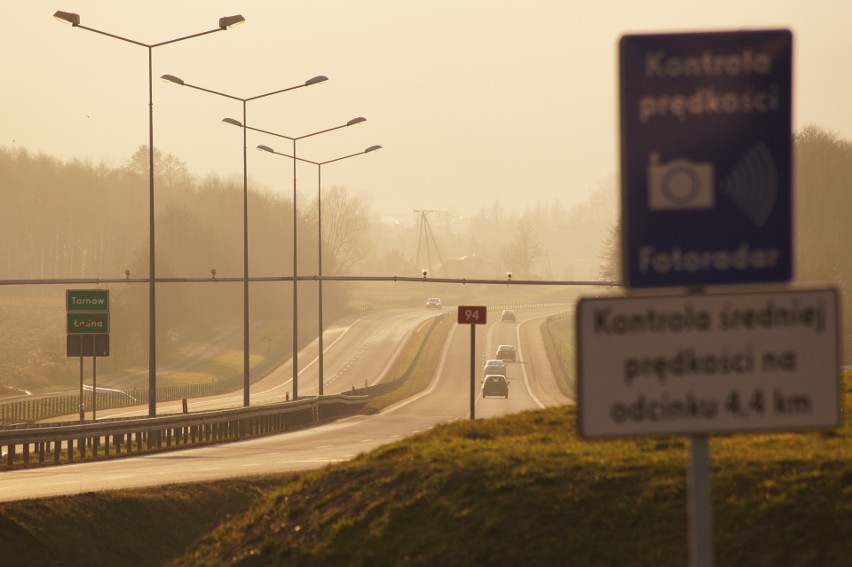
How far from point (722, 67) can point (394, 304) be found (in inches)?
6183

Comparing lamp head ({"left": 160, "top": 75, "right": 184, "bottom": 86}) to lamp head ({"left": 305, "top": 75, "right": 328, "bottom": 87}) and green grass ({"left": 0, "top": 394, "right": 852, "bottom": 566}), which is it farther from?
green grass ({"left": 0, "top": 394, "right": 852, "bottom": 566})

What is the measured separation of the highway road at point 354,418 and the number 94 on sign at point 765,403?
16.3 m

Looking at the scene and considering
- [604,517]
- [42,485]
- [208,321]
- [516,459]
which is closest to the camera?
[604,517]

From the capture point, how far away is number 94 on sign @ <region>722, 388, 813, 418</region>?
4.64m

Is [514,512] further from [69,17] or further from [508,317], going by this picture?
[508,317]

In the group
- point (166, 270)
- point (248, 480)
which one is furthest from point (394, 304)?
point (248, 480)

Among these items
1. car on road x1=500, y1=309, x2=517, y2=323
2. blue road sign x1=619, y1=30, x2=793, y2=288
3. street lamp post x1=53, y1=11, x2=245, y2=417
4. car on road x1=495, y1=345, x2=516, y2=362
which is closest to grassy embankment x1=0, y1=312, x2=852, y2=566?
blue road sign x1=619, y1=30, x2=793, y2=288

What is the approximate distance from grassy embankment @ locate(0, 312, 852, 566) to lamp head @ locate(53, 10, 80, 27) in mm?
21722

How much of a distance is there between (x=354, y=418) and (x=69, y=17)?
21441mm

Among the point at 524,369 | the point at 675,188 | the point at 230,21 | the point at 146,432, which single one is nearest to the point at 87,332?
the point at 146,432

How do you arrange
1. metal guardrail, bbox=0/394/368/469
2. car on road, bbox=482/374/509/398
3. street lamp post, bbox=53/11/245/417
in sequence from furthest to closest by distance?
1. car on road, bbox=482/374/509/398
2. street lamp post, bbox=53/11/245/417
3. metal guardrail, bbox=0/394/368/469

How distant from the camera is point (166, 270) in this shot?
10362 cm

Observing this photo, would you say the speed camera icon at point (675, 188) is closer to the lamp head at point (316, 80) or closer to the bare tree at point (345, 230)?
the lamp head at point (316, 80)

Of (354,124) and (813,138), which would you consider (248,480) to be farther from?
(813,138)
